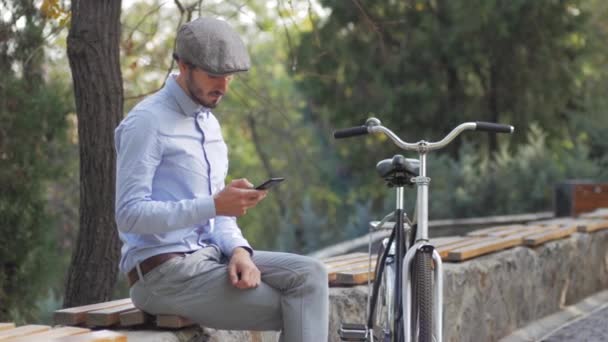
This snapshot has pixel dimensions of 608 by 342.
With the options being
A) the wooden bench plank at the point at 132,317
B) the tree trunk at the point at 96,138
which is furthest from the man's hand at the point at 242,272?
the tree trunk at the point at 96,138

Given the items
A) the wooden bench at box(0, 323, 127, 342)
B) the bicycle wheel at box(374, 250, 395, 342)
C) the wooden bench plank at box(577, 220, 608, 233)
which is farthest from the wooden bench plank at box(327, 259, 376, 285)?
the wooden bench plank at box(577, 220, 608, 233)

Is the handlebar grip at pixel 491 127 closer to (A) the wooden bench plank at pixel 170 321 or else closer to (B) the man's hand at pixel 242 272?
(B) the man's hand at pixel 242 272

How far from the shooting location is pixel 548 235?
7.33 meters

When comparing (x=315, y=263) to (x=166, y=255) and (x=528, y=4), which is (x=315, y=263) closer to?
(x=166, y=255)

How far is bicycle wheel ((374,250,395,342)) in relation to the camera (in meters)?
4.20

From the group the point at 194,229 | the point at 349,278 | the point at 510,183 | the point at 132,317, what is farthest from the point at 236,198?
the point at 510,183

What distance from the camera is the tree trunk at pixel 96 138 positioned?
18.1ft

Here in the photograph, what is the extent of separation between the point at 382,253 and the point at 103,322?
1.23 metres

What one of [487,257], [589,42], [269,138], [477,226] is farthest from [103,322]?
[269,138]

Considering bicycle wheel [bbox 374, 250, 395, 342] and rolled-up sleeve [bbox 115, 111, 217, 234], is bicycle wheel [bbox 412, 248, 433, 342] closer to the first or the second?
bicycle wheel [bbox 374, 250, 395, 342]

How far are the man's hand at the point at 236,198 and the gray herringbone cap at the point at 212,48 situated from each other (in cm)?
40

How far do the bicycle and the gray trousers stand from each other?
0.36 m

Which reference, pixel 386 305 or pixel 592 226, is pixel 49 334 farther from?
pixel 592 226

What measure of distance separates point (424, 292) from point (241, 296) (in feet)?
2.24
